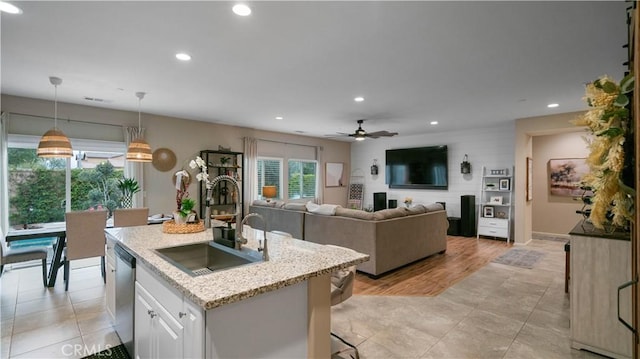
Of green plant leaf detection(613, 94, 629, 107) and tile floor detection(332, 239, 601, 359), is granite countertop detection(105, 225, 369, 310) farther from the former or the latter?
green plant leaf detection(613, 94, 629, 107)

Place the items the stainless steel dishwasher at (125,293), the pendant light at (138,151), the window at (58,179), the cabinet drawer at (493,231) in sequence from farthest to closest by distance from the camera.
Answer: the cabinet drawer at (493,231)
the window at (58,179)
the pendant light at (138,151)
the stainless steel dishwasher at (125,293)

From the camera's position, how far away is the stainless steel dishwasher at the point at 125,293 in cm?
203

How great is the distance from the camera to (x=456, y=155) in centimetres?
761

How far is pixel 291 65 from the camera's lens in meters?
3.21

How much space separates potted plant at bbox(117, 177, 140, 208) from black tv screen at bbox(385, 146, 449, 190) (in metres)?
6.32

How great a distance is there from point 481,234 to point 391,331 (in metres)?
5.11

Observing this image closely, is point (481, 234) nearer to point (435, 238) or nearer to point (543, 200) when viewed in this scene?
point (543, 200)

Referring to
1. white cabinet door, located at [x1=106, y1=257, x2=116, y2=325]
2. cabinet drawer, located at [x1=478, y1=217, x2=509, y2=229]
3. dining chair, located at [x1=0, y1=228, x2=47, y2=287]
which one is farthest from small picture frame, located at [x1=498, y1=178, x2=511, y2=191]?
dining chair, located at [x1=0, y1=228, x2=47, y2=287]

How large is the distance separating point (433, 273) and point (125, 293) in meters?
3.73

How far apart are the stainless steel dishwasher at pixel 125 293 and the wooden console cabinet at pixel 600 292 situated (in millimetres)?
3402

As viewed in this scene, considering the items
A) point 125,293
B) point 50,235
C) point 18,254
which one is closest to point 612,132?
point 125,293

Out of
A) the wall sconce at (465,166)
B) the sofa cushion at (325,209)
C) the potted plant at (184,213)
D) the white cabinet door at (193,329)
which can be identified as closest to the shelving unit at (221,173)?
the sofa cushion at (325,209)

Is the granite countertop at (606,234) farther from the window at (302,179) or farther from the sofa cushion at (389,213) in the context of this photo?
the window at (302,179)

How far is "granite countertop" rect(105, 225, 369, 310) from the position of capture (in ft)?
4.13
